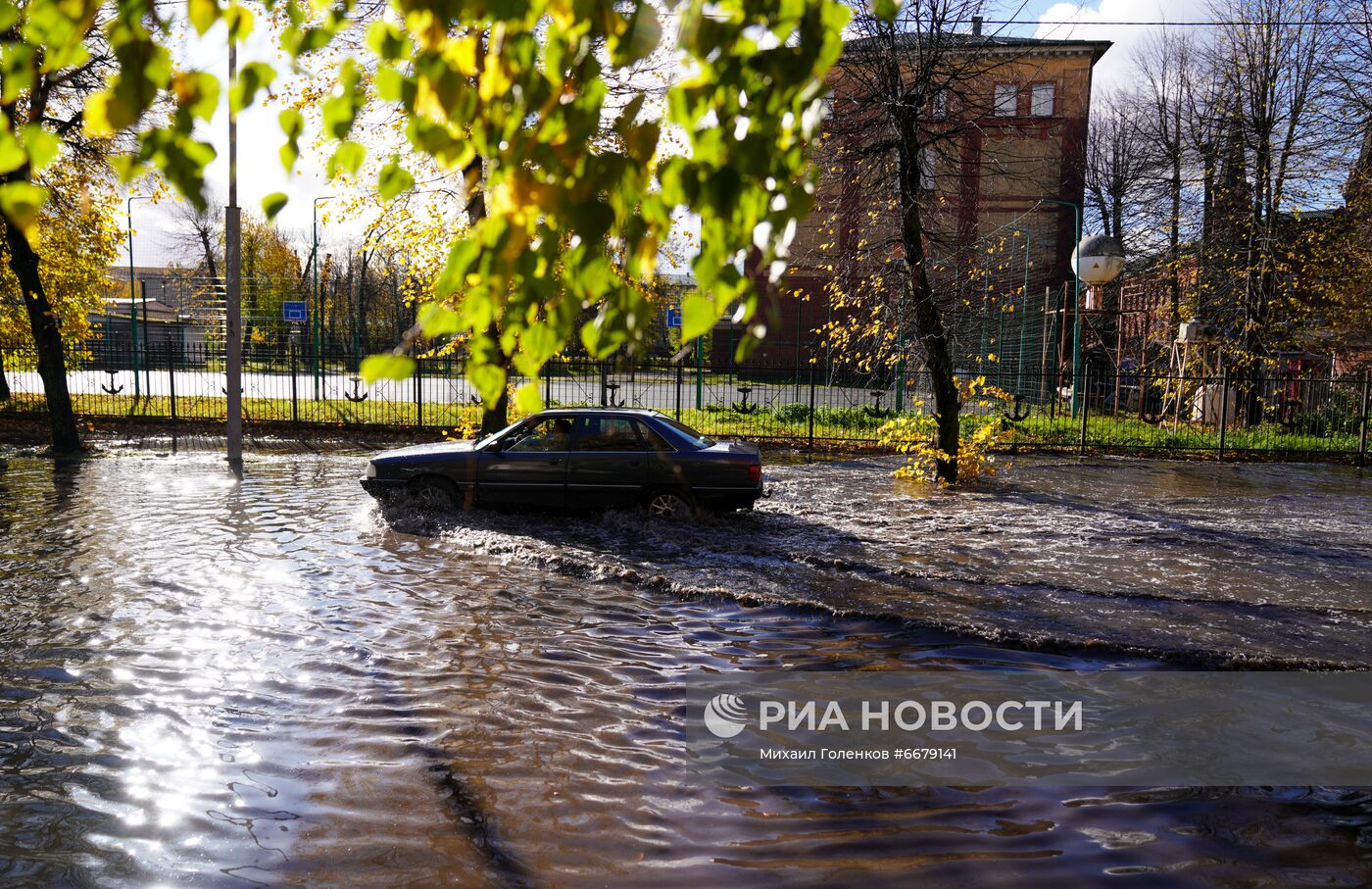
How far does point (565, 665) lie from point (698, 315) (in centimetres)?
442

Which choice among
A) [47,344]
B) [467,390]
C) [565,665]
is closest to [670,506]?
[565,665]

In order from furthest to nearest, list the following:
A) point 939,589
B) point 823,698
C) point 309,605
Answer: point 939,589 < point 309,605 < point 823,698

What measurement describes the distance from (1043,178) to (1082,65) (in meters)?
4.89

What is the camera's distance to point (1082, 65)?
38.6m

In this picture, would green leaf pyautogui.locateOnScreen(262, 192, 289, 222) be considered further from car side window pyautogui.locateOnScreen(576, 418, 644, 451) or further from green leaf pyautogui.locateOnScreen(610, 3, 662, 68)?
car side window pyautogui.locateOnScreen(576, 418, 644, 451)

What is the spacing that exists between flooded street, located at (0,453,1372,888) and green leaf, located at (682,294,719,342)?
8.11 feet

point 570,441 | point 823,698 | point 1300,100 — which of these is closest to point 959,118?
point 570,441

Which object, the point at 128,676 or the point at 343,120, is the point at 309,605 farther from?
the point at 343,120

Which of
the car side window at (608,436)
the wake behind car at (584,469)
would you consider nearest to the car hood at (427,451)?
the wake behind car at (584,469)

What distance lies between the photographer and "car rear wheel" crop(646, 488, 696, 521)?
10930mm

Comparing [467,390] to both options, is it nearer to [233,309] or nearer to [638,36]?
[233,309]

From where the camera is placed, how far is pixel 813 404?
2147 centimetres

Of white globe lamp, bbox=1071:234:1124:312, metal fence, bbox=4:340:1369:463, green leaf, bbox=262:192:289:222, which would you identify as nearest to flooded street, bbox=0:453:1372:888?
green leaf, bbox=262:192:289:222

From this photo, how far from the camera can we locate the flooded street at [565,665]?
12.8ft
